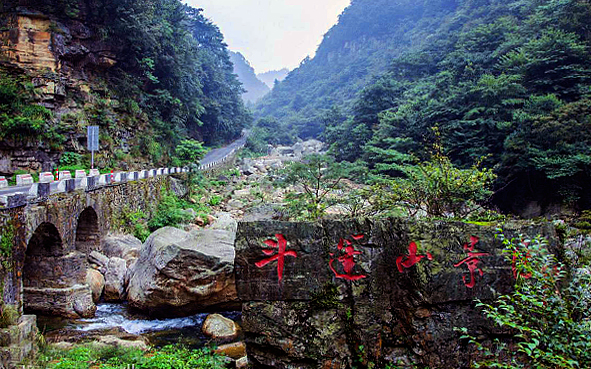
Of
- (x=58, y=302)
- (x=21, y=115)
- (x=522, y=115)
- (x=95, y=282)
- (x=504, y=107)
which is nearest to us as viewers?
(x=58, y=302)

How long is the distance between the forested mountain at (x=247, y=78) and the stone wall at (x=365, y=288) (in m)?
118

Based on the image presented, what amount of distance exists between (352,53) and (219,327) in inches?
2528

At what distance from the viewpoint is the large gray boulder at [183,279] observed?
7.12 m

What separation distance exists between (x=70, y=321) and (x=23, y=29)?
12346 mm

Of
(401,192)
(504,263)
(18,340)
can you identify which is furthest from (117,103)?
(504,263)

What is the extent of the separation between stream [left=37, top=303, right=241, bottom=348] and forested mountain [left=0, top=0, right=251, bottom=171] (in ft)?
26.8

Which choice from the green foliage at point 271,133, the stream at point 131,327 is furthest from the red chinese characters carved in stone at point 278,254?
the green foliage at point 271,133

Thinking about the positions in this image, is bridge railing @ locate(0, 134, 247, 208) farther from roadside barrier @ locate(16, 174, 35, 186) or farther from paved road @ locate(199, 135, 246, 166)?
paved road @ locate(199, 135, 246, 166)

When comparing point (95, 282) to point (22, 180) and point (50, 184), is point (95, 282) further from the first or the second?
point (22, 180)

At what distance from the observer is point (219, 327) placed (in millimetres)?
6863

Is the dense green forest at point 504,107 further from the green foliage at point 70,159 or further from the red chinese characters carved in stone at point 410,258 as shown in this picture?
the green foliage at point 70,159

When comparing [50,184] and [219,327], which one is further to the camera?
[50,184]

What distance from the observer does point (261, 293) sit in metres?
3.71

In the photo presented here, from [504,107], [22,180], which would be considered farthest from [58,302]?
[504,107]
